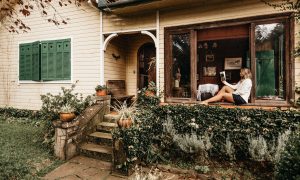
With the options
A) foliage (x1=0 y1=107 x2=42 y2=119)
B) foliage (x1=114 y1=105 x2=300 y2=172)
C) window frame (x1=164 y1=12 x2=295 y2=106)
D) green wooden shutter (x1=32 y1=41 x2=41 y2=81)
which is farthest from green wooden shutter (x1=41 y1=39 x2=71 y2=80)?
foliage (x1=114 y1=105 x2=300 y2=172)

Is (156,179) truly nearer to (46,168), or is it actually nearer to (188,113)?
(188,113)

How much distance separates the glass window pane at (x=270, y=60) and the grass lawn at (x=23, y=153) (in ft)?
18.7

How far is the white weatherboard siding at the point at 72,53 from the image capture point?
838 cm

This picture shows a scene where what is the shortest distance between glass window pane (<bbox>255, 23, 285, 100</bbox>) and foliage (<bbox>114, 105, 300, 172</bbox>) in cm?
99

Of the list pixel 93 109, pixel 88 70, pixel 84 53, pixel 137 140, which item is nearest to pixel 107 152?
pixel 137 140

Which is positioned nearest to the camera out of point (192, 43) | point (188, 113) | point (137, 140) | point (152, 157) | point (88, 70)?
point (137, 140)

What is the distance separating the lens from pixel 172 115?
621cm

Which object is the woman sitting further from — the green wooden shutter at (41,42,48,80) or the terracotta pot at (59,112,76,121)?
the green wooden shutter at (41,42,48,80)

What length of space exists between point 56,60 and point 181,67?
5146 mm

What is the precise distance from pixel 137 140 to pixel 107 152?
3.62 ft

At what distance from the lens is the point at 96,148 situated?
5.92 metres

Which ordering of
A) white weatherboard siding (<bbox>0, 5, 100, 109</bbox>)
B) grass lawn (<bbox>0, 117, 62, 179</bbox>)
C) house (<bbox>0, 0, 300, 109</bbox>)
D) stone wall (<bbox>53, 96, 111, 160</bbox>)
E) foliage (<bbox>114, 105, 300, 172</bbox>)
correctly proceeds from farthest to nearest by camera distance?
1. white weatherboard siding (<bbox>0, 5, 100, 109</bbox>)
2. house (<bbox>0, 0, 300, 109</bbox>)
3. stone wall (<bbox>53, 96, 111, 160</bbox>)
4. foliage (<bbox>114, 105, 300, 172</bbox>)
5. grass lawn (<bbox>0, 117, 62, 179</bbox>)

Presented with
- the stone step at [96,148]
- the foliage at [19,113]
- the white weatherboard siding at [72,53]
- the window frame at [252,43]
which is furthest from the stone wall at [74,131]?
the foliage at [19,113]

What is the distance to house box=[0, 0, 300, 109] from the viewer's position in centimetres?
600
